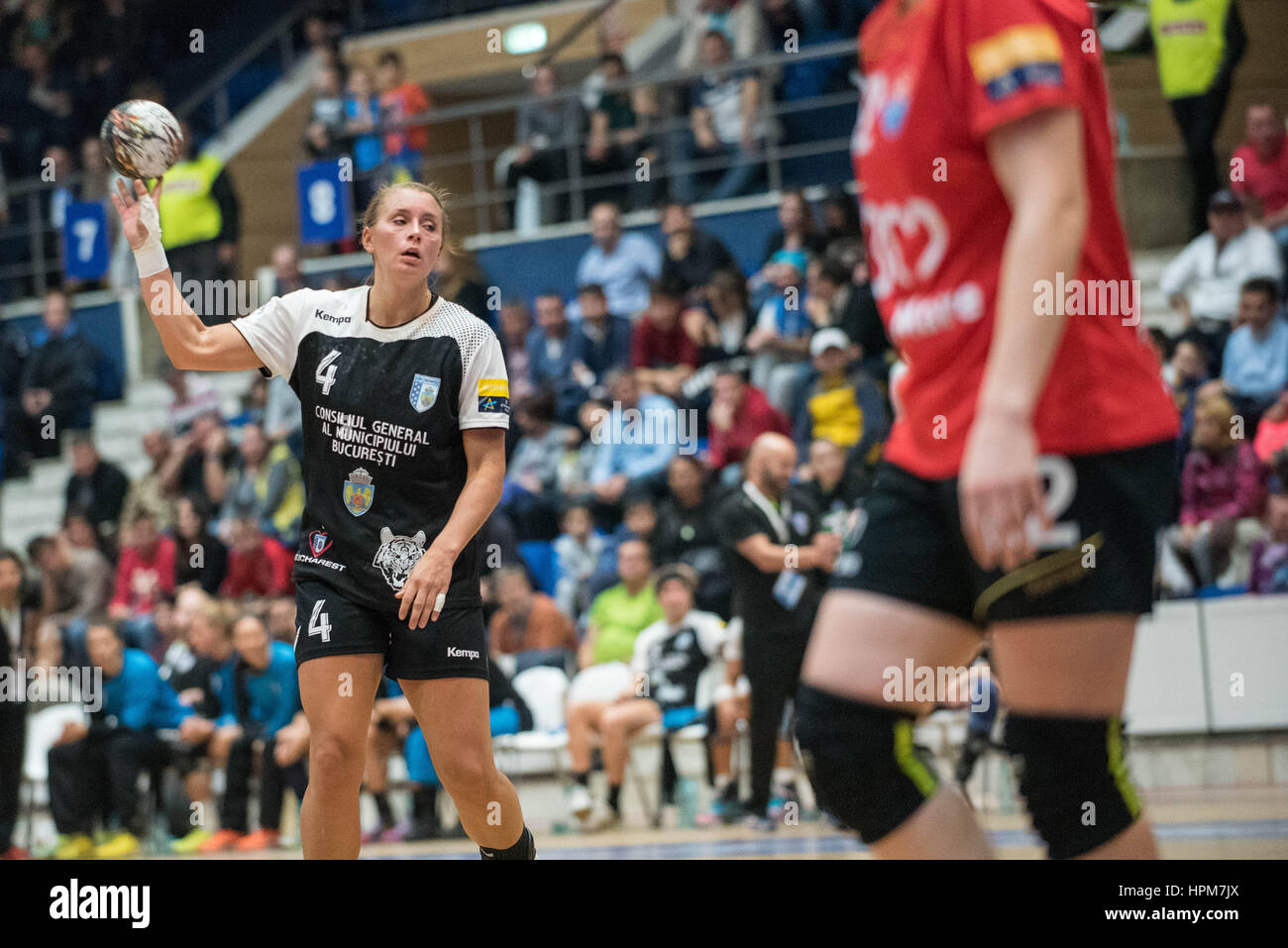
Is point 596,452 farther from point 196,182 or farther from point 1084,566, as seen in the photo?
point 1084,566

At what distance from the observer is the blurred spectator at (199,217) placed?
15.0 m

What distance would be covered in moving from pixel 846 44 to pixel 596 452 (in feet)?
13.9

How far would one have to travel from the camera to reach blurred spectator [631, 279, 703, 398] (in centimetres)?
1183

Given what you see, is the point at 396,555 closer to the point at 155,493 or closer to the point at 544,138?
the point at 155,493

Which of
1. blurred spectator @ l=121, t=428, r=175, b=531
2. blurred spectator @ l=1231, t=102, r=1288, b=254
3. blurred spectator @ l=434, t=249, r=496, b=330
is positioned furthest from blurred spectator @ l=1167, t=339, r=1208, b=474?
blurred spectator @ l=121, t=428, r=175, b=531

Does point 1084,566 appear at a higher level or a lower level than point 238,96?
lower

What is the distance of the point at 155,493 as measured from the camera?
13.6 metres

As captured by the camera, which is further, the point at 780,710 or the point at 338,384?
the point at 780,710

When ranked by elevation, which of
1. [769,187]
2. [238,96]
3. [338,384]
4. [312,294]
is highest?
[238,96]

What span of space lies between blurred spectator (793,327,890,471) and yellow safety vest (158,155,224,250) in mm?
6983

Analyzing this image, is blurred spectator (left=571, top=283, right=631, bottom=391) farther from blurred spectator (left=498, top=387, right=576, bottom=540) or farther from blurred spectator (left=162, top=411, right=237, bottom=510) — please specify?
blurred spectator (left=162, top=411, right=237, bottom=510)

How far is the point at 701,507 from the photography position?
410 inches

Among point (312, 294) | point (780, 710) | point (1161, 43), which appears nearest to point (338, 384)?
point (312, 294)
